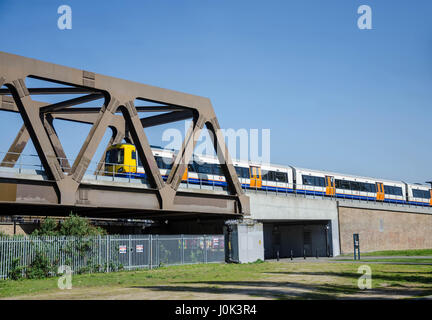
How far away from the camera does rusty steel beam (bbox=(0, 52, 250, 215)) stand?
28.4m

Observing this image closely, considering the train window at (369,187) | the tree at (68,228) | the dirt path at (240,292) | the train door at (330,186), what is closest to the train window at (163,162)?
the tree at (68,228)

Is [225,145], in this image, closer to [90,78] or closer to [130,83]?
[130,83]

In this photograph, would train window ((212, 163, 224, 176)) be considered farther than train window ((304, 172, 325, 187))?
No

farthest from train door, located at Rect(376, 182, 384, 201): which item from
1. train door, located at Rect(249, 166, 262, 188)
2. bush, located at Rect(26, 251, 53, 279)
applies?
bush, located at Rect(26, 251, 53, 279)

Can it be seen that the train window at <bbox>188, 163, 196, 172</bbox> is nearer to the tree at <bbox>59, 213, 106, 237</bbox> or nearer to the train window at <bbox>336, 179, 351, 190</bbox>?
the tree at <bbox>59, 213, 106, 237</bbox>

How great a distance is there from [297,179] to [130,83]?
24568 millimetres

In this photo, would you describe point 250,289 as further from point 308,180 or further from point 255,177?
point 308,180

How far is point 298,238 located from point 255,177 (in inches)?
460

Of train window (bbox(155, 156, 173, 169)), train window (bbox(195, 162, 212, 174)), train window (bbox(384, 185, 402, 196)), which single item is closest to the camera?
train window (bbox(155, 156, 173, 169))

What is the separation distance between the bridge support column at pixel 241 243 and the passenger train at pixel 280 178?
6418mm

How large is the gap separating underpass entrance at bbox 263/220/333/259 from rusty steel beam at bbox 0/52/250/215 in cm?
1448

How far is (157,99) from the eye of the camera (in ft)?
116
